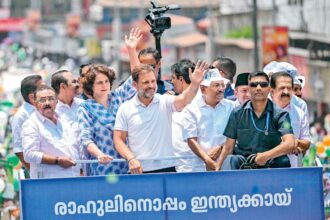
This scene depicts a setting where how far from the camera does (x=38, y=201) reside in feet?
42.7

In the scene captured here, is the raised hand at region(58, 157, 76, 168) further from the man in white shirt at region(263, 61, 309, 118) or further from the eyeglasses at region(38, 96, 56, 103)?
the man in white shirt at region(263, 61, 309, 118)

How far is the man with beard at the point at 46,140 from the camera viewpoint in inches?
565

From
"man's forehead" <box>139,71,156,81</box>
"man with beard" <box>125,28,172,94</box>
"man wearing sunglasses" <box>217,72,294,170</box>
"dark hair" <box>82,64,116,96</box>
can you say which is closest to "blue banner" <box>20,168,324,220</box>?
"man wearing sunglasses" <box>217,72,294,170</box>

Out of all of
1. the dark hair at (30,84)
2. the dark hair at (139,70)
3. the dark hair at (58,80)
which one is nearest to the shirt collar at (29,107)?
the dark hair at (30,84)

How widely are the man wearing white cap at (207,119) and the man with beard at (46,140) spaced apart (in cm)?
116

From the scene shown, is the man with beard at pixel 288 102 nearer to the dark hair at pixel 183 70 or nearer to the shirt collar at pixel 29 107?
the dark hair at pixel 183 70

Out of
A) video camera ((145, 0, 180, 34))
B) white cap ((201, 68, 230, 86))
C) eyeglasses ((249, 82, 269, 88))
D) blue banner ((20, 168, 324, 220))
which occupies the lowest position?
blue banner ((20, 168, 324, 220))

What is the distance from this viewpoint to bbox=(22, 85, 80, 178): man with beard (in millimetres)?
14344

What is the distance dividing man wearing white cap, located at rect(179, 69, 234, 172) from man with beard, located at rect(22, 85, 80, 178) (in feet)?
3.79

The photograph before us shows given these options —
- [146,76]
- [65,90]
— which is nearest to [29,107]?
[65,90]

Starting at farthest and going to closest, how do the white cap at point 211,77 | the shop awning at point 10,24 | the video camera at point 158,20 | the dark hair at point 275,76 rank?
1. the shop awning at point 10,24
2. the video camera at point 158,20
3. the dark hair at point 275,76
4. the white cap at point 211,77

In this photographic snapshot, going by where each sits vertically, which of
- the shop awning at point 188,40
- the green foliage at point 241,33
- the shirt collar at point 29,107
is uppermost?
the shop awning at point 188,40

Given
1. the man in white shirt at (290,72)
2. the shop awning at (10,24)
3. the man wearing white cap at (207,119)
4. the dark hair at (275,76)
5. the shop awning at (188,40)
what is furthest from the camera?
the shop awning at (10,24)

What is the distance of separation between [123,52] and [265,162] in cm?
8359
